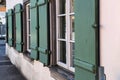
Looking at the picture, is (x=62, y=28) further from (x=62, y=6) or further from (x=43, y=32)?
(x=43, y=32)

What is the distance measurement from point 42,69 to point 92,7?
9.79ft

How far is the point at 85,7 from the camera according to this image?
11.8ft

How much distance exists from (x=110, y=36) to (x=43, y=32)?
2792 millimetres

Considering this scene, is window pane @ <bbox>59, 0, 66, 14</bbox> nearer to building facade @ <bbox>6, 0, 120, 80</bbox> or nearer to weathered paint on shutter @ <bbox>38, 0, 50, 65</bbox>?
building facade @ <bbox>6, 0, 120, 80</bbox>

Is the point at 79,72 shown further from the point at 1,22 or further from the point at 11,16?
the point at 1,22

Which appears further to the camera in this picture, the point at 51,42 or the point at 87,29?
the point at 51,42

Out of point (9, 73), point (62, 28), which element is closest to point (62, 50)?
point (62, 28)

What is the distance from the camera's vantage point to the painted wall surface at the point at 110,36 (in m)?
3.07

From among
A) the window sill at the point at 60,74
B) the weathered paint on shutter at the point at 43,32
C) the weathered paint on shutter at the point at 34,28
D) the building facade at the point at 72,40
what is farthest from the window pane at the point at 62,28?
the weathered paint on shutter at the point at 34,28

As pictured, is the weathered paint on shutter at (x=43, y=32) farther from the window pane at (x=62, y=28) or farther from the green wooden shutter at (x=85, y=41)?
the green wooden shutter at (x=85, y=41)

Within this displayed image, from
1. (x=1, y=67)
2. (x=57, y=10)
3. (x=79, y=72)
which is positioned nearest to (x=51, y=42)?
(x=57, y=10)

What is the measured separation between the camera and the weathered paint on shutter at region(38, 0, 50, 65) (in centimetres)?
555

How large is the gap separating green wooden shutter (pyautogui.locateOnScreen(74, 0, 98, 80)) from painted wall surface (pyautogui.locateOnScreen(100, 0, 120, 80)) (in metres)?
0.11

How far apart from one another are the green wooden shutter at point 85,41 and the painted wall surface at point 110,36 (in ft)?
0.35
